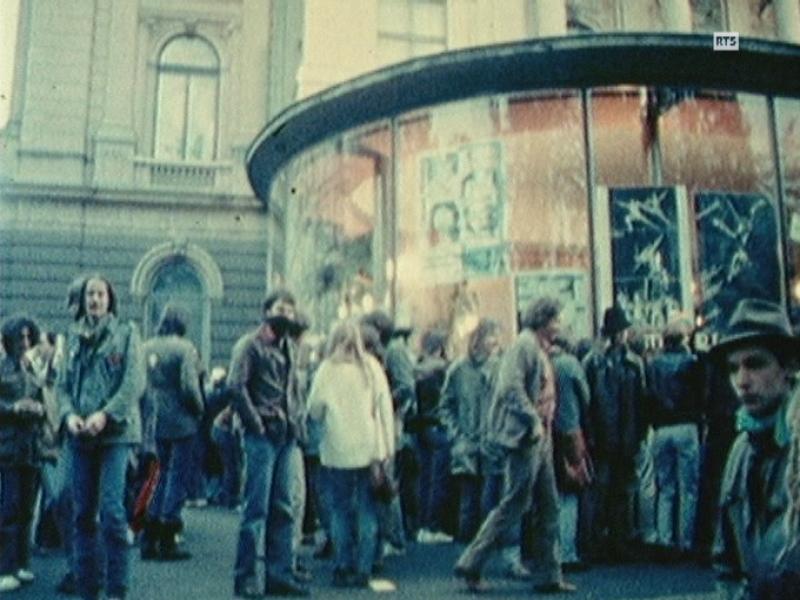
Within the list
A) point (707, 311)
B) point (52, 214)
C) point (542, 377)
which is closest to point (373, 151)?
point (707, 311)

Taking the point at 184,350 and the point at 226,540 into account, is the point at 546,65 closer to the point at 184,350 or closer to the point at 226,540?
the point at 184,350

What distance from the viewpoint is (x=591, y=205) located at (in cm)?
1062

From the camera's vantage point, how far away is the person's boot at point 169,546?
722cm

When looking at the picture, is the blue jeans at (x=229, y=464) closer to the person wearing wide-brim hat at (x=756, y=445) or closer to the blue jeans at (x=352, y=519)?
the blue jeans at (x=352, y=519)

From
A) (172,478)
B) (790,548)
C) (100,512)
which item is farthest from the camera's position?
(172,478)

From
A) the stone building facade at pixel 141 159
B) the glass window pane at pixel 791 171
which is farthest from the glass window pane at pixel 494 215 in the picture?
the stone building facade at pixel 141 159

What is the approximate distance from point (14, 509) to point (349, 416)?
225 cm

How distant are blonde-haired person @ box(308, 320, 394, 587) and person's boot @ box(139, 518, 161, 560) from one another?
180 cm

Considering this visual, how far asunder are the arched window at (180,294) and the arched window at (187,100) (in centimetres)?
239

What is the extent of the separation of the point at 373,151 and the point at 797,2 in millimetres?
13067

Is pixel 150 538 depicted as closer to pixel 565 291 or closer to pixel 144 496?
pixel 144 496

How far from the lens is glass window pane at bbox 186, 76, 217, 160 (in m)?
19.1

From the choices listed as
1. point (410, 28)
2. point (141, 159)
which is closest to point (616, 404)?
point (410, 28)

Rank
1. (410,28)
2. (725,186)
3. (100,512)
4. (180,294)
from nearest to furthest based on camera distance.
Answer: (100,512)
(725,186)
(410,28)
(180,294)
